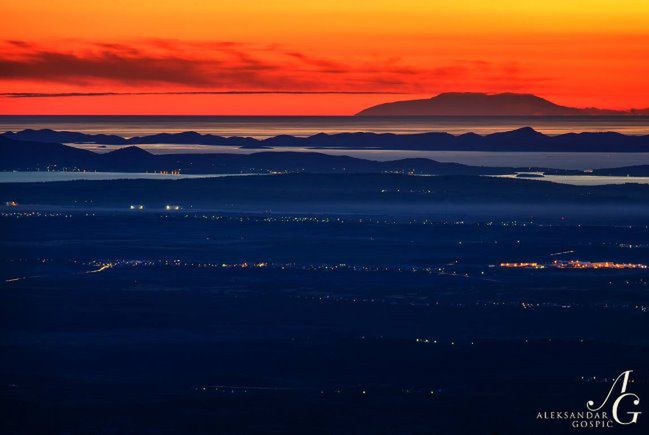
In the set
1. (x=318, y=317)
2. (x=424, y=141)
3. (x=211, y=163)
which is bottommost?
(x=211, y=163)

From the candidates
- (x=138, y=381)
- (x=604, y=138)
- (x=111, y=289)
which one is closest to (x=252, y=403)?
(x=138, y=381)

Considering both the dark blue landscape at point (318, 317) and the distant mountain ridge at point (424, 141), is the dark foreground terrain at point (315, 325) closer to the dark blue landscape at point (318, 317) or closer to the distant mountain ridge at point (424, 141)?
the dark blue landscape at point (318, 317)

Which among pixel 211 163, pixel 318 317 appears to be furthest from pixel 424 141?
pixel 318 317

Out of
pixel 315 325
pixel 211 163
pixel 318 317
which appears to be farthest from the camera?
pixel 211 163

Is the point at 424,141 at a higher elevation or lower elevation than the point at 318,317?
lower

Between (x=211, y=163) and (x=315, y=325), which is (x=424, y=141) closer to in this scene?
(x=211, y=163)

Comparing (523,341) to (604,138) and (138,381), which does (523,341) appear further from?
(604,138)
